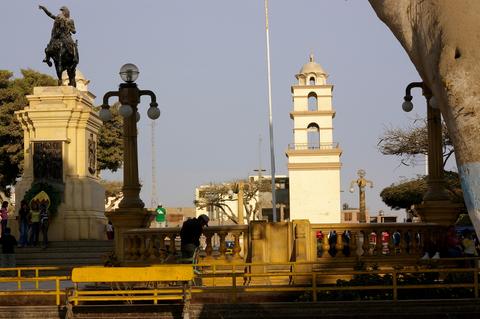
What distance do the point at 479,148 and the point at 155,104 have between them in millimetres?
16750

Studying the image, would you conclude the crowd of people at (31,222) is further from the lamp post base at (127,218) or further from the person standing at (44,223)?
the lamp post base at (127,218)

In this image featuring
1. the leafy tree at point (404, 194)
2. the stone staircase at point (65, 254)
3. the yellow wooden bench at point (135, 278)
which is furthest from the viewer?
the leafy tree at point (404, 194)

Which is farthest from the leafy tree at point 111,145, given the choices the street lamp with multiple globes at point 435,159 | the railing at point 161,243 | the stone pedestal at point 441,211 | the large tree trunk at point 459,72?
the large tree trunk at point 459,72

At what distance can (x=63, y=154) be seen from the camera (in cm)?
3159

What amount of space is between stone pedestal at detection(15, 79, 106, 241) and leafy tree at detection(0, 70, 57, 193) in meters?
22.3

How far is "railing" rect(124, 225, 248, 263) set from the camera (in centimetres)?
1864

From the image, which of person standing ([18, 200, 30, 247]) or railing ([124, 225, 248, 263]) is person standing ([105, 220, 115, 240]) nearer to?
person standing ([18, 200, 30, 247])

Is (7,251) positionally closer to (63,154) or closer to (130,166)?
(63,154)

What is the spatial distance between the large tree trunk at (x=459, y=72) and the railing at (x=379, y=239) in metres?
13.4

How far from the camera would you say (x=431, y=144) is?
21062mm

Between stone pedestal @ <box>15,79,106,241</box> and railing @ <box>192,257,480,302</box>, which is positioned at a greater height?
stone pedestal @ <box>15,79,106,241</box>

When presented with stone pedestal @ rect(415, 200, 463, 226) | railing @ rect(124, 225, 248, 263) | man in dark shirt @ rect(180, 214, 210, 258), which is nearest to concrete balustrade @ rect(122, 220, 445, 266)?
railing @ rect(124, 225, 248, 263)

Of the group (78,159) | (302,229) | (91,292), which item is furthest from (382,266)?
(78,159)

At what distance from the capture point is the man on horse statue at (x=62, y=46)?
3288 centimetres
